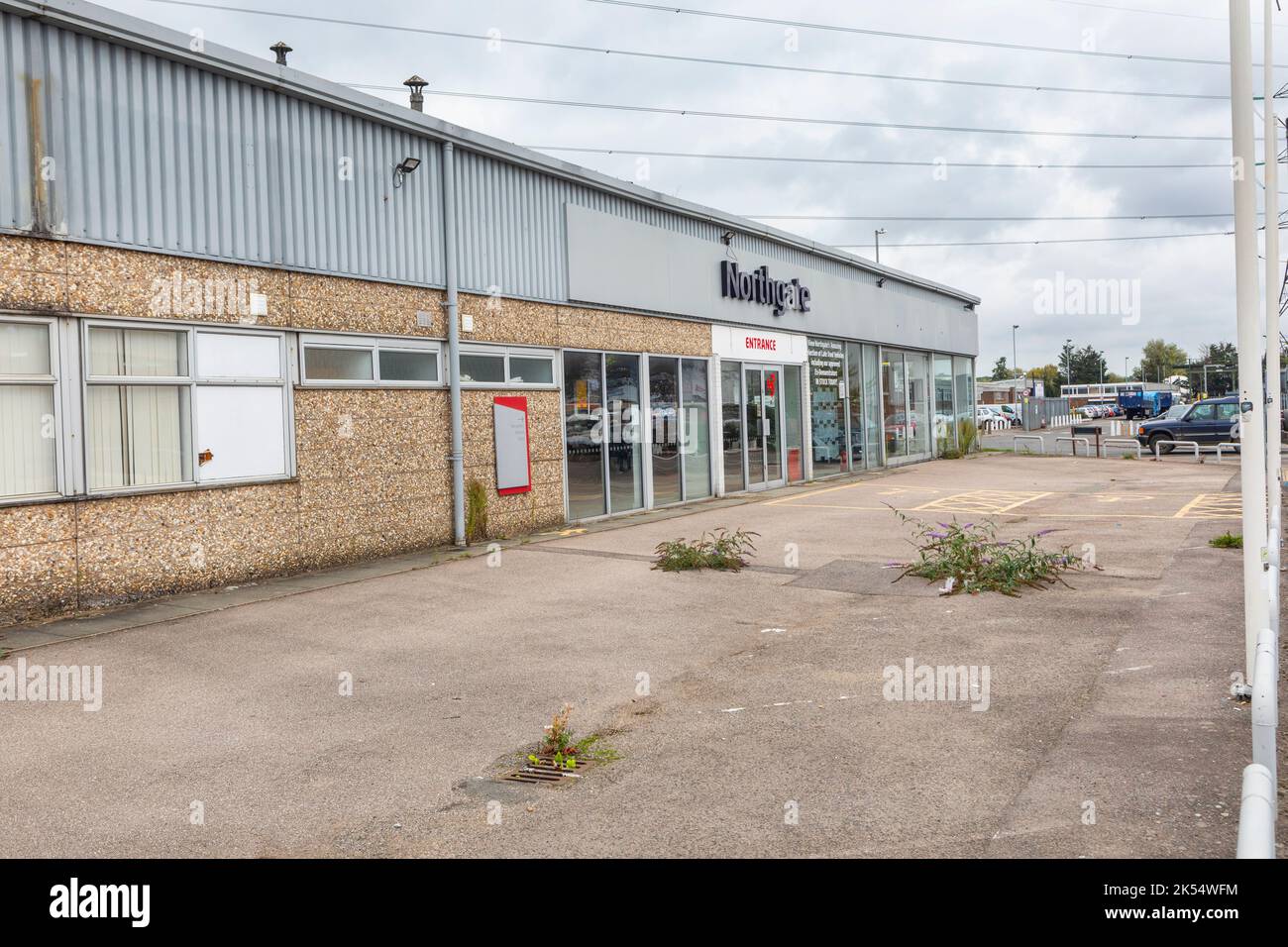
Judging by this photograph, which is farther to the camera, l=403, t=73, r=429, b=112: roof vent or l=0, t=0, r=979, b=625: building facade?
l=403, t=73, r=429, b=112: roof vent

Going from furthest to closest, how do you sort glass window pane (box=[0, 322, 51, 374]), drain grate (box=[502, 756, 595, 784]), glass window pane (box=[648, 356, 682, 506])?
1. glass window pane (box=[648, 356, 682, 506])
2. glass window pane (box=[0, 322, 51, 374])
3. drain grate (box=[502, 756, 595, 784])

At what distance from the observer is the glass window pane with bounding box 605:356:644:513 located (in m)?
17.4

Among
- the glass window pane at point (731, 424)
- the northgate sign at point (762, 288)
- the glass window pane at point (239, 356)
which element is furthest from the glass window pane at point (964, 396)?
the glass window pane at point (239, 356)

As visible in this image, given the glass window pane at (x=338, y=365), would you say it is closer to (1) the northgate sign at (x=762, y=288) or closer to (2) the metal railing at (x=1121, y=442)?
(1) the northgate sign at (x=762, y=288)

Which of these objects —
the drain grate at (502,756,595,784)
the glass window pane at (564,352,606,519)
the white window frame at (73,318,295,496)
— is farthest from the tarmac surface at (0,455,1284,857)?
the glass window pane at (564,352,606,519)

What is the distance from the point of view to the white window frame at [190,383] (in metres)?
9.50

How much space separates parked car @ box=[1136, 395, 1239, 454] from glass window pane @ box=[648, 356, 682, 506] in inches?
741

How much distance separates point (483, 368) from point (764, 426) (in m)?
9.02

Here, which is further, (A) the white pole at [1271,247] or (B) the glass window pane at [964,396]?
(B) the glass window pane at [964,396]

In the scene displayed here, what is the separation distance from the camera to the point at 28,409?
9.17 meters

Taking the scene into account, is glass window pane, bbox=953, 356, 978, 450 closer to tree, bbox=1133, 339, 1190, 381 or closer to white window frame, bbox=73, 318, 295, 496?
white window frame, bbox=73, 318, 295, 496

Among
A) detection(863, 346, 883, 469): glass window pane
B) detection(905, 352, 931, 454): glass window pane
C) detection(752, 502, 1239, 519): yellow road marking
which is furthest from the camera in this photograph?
detection(905, 352, 931, 454): glass window pane

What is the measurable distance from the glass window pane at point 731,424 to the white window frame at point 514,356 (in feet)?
18.0

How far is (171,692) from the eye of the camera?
7102 mm
